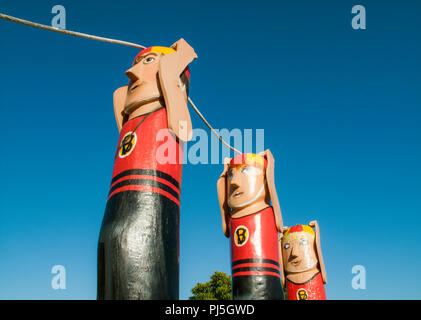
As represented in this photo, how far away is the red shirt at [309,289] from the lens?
317 inches

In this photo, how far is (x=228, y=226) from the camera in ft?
22.0

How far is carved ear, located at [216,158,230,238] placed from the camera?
6.73 meters

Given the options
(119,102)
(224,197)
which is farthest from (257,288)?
(119,102)

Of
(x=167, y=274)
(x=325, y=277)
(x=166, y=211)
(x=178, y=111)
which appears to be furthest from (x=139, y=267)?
(x=325, y=277)

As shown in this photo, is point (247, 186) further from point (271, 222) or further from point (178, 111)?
point (178, 111)

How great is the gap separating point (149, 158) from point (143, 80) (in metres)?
1.11

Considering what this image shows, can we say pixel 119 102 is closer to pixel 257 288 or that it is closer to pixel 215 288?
pixel 257 288

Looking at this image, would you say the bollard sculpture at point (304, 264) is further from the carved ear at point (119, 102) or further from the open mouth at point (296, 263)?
the carved ear at point (119, 102)

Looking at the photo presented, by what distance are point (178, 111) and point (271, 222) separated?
3.20m

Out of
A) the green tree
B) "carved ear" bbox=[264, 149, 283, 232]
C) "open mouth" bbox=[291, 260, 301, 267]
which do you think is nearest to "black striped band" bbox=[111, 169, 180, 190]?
"carved ear" bbox=[264, 149, 283, 232]

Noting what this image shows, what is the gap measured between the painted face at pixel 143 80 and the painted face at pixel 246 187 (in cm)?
295

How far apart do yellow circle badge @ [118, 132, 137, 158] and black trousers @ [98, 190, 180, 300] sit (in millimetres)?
491

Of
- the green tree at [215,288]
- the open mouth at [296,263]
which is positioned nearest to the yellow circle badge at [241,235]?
the open mouth at [296,263]
